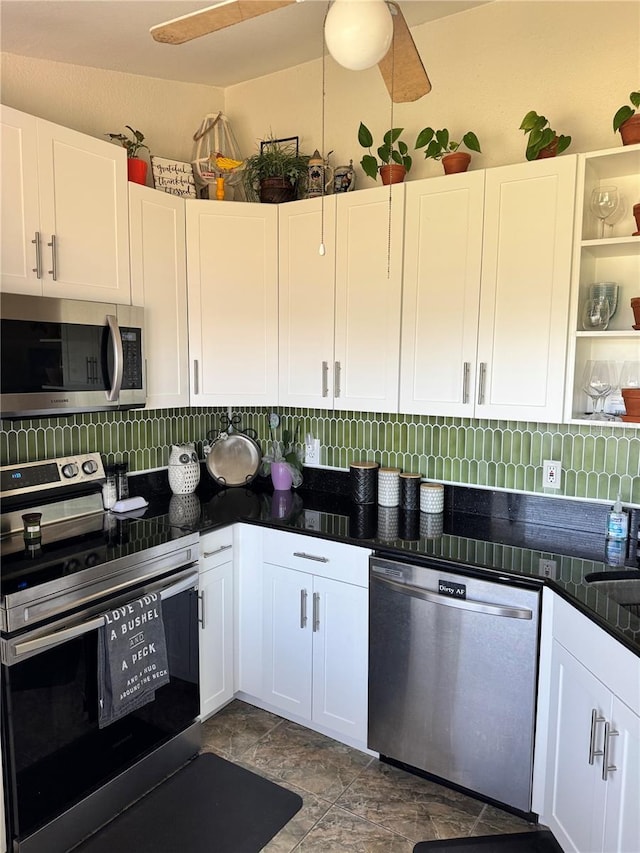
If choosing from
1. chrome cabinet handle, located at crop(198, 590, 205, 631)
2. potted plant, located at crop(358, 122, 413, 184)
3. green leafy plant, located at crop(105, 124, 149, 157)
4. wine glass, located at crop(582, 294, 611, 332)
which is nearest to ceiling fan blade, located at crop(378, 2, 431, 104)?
potted plant, located at crop(358, 122, 413, 184)

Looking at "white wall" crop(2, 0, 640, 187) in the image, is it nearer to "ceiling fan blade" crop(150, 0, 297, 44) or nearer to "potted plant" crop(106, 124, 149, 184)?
"potted plant" crop(106, 124, 149, 184)

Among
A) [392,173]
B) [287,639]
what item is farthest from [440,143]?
[287,639]

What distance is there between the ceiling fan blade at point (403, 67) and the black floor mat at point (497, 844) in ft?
7.83

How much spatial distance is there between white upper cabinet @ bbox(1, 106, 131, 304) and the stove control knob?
70cm

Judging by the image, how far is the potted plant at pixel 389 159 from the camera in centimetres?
248

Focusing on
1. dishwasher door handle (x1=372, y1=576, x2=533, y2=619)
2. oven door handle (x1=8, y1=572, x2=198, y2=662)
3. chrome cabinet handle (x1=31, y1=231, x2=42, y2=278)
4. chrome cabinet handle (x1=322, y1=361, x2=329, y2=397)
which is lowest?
oven door handle (x1=8, y1=572, x2=198, y2=662)

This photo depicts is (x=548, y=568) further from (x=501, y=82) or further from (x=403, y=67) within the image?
(x=501, y=82)

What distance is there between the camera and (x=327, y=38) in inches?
50.3

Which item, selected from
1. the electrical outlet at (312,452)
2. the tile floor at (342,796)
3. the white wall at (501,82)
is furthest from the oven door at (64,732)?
the white wall at (501,82)

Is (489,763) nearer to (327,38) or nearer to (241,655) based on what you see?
(241,655)

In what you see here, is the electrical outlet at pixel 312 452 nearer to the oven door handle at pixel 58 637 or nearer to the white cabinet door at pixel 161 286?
the white cabinet door at pixel 161 286

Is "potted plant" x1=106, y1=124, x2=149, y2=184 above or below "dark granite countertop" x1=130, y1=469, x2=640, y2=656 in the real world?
above

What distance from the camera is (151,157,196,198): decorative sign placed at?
2688 millimetres

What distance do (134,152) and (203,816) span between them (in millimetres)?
2735
